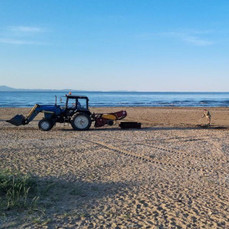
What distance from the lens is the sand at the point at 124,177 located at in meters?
4.83

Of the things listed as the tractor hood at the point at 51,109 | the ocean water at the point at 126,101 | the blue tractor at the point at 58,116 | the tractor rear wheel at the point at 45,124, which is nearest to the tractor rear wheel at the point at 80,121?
the blue tractor at the point at 58,116

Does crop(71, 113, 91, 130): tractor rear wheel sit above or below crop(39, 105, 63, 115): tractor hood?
below

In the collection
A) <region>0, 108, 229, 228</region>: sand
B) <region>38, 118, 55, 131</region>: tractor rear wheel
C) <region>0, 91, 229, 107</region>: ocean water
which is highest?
<region>0, 91, 229, 107</region>: ocean water

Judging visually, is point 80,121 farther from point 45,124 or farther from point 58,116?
point 45,124

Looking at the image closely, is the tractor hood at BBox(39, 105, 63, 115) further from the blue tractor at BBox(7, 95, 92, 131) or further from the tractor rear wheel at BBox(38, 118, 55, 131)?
the tractor rear wheel at BBox(38, 118, 55, 131)

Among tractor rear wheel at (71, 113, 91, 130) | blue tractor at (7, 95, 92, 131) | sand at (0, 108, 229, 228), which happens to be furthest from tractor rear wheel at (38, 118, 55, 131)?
tractor rear wheel at (71, 113, 91, 130)

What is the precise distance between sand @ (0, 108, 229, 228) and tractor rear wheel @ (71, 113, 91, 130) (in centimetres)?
86

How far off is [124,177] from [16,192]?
8.31ft

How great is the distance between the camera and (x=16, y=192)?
18.4 feet

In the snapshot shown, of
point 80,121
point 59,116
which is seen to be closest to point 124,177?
point 80,121

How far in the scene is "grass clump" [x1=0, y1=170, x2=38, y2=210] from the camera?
17.0 feet

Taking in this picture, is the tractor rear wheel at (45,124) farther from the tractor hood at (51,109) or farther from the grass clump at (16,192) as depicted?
the grass clump at (16,192)

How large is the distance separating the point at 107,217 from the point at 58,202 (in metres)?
1.08

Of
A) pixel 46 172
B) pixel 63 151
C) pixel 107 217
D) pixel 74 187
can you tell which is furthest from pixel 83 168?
pixel 107 217
